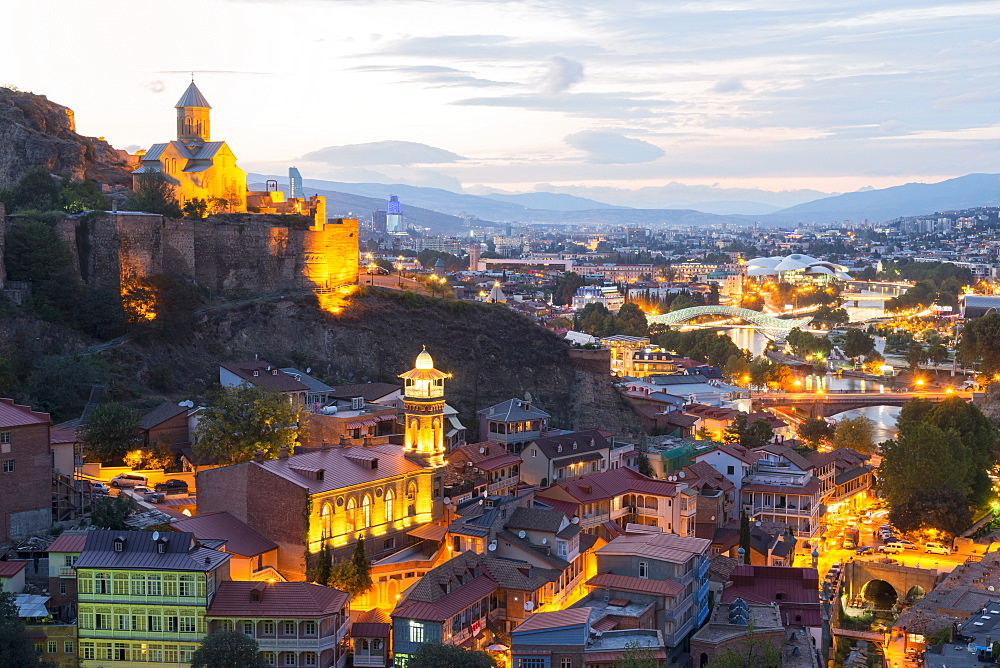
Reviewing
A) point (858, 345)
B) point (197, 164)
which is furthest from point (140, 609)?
point (858, 345)

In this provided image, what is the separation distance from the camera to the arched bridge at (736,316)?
9188 centimetres

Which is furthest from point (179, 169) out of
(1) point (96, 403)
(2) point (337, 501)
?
(2) point (337, 501)

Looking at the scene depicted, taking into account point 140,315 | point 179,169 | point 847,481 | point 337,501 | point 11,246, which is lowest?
point 847,481

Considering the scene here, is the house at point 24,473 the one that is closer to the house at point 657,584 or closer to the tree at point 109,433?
the tree at point 109,433

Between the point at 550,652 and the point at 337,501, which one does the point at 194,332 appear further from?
the point at 550,652

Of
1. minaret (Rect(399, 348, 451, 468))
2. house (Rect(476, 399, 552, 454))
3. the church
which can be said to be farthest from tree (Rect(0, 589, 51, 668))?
the church

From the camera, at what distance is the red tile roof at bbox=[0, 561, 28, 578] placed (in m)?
20.3

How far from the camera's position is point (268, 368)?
3506cm

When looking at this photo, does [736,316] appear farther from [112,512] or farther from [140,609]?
[140,609]

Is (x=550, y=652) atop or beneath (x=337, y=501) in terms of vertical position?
beneath

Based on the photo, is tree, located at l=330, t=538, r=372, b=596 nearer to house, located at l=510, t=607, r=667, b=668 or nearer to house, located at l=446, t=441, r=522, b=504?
house, located at l=510, t=607, r=667, b=668

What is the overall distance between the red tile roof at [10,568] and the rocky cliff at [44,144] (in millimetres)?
26828

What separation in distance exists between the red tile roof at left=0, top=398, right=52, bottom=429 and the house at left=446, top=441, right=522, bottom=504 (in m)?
10.4

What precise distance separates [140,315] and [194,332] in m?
2.09
